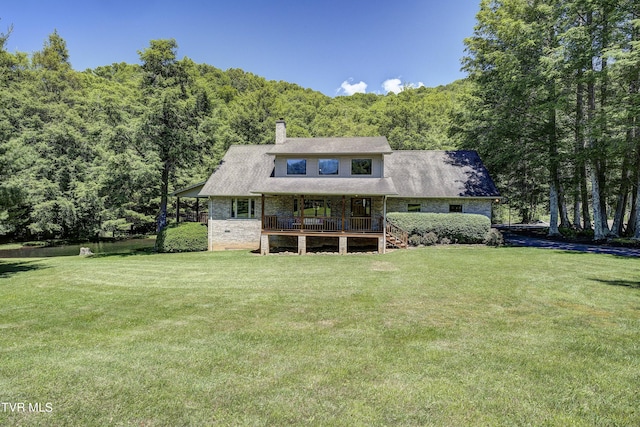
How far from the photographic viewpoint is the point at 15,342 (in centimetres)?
544

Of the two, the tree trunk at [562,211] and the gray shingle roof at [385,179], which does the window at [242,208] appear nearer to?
the gray shingle roof at [385,179]

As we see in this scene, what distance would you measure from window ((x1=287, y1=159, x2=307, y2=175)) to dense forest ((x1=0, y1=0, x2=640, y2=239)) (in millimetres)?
6759

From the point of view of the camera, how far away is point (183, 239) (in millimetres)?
19578

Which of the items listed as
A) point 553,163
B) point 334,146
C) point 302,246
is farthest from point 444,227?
point 553,163

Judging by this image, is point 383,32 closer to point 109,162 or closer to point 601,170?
point 601,170

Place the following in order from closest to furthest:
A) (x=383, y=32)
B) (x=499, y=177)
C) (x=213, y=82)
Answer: (x=383, y=32)
(x=499, y=177)
(x=213, y=82)

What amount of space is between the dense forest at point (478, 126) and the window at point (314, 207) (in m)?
8.20

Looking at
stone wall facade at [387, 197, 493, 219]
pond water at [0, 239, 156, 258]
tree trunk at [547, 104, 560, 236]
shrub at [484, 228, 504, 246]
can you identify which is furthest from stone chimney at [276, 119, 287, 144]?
tree trunk at [547, 104, 560, 236]

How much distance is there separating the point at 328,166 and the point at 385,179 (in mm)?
3507

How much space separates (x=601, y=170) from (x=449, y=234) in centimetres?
1194

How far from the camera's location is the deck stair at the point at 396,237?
18.0 meters

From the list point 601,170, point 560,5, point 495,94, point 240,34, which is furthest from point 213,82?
point 601,170

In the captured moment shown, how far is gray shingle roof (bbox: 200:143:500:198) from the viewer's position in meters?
18.0

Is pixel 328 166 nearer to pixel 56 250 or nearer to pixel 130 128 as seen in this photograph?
pixel 130 128
